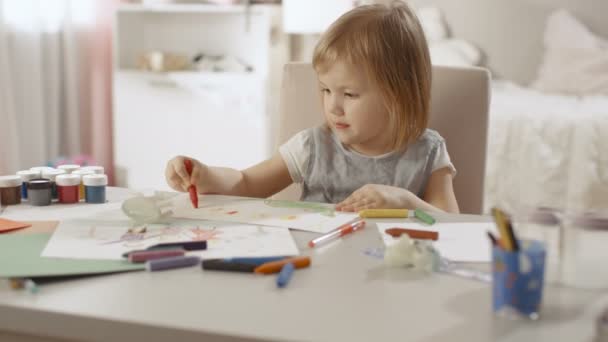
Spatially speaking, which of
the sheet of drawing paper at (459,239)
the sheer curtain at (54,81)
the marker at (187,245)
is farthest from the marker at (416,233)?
the sheer curtain at (54,81)

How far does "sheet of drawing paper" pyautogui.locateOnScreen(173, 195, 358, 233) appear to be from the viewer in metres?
0.94

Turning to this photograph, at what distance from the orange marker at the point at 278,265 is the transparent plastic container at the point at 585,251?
26 cm

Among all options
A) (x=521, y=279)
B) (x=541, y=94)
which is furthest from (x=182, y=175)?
(x=541, y=94)

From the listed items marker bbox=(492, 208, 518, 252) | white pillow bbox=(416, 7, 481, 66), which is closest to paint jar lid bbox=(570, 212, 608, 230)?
marker bbox=(492, 208, 518, 252)

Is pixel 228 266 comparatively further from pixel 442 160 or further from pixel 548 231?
pixel 442 160

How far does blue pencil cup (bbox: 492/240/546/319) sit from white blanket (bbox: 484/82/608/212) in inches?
87.2

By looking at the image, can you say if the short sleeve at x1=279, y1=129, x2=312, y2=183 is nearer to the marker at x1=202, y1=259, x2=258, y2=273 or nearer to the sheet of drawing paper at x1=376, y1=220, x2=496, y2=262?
the sheet of drawing paper at x1=376, y1=220, x2=496, y2=262

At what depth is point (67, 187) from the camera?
41.5 inches

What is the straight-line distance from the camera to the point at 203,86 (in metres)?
3.29

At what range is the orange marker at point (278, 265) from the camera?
730mm

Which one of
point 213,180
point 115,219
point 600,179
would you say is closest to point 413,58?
point 213,180

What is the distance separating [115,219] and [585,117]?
233cm

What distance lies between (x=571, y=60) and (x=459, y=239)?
3.21 m

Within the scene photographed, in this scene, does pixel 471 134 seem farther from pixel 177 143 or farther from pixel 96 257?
pixel 177 143
